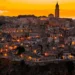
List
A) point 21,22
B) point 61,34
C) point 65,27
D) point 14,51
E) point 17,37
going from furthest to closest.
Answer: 1. point 21,22
2. point 65,27
3. point 61,34
4. point 17,37
5. point 14,51

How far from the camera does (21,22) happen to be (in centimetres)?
6147

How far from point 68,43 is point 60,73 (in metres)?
14.7

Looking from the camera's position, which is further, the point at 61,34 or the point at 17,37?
the point at 61,34

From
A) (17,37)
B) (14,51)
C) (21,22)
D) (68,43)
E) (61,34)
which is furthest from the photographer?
(21,22)

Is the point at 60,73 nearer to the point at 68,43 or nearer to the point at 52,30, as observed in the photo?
the point at 68,43

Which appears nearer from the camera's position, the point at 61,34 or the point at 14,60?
the point at 14,60

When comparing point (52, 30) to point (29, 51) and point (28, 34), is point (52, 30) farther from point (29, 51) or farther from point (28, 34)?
point (29, 51)

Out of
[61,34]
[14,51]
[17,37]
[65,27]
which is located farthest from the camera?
[65,27]

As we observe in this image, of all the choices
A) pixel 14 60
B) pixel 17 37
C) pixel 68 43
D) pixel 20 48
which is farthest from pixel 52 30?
pixel 14 60

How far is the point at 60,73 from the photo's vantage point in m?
26.5

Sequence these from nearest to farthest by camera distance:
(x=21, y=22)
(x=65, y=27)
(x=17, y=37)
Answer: (x=17, y=37) → (x=65, y=27) → (x=21, y=22)

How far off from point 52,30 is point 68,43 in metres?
11.8

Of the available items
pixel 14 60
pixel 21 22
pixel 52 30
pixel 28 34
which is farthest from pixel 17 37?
pixel 14 60

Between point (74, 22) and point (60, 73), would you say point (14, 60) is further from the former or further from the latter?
point (74, 22)
